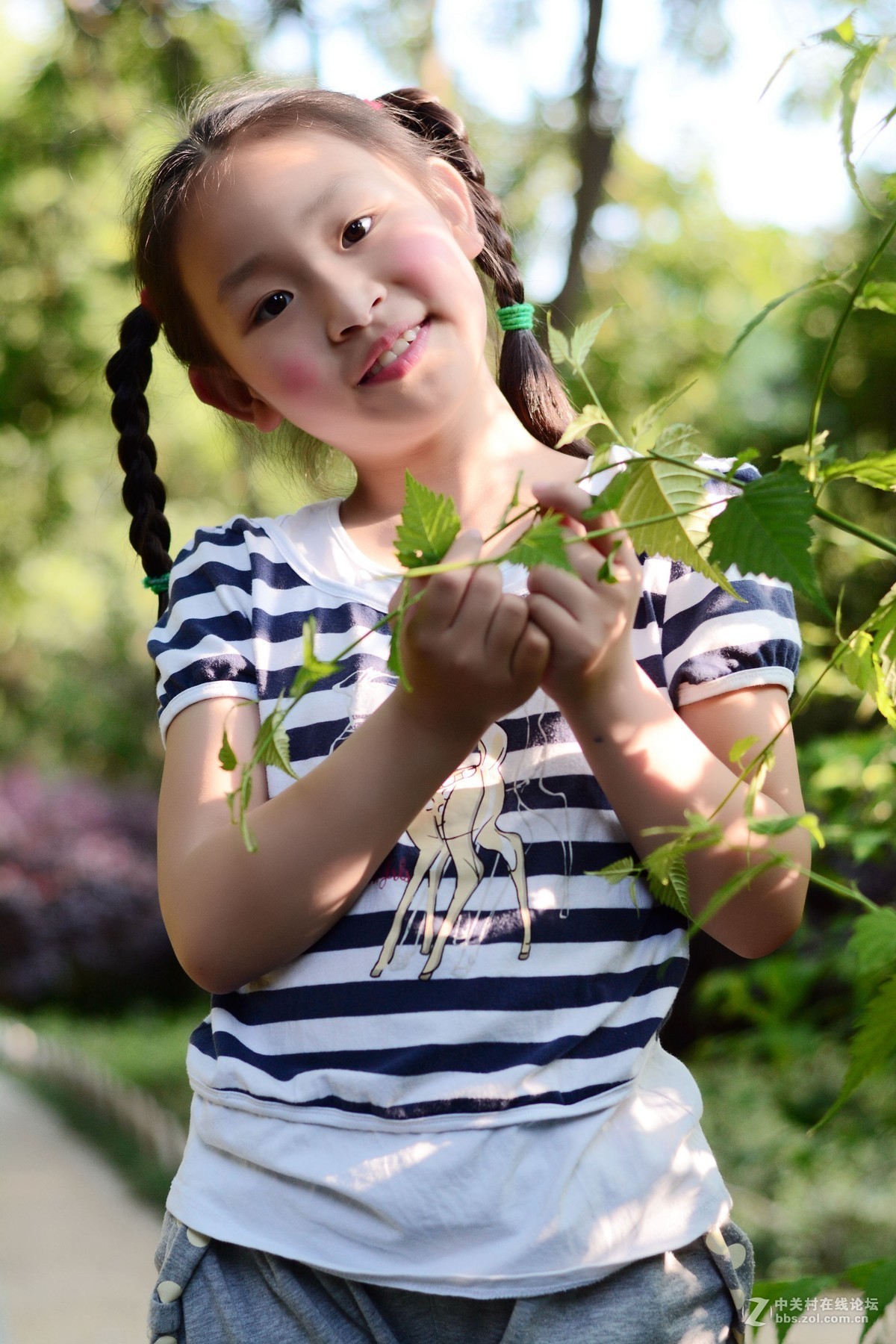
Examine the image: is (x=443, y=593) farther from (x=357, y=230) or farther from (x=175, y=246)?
(x=175, y=246)

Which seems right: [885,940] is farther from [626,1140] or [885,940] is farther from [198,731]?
[198,731]

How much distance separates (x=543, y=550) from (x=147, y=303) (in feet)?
3.33

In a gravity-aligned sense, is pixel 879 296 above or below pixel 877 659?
above

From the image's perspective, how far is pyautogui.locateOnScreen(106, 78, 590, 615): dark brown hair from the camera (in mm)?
1414

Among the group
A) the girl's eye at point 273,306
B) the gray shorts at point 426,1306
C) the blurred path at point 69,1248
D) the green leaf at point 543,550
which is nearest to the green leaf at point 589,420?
the green leaf at point 543,550

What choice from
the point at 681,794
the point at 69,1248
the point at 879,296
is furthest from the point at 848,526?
the point at 69,1248

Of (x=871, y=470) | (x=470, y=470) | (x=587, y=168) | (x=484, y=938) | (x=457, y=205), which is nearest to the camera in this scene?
(x=871, y=470)

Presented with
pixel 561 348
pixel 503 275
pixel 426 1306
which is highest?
pixel 561 348

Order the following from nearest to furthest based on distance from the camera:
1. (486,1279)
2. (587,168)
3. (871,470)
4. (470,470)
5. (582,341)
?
1. (871,470)
2. (582,341)
3. (486,1279)
4. (470,470)
5. (587,168)

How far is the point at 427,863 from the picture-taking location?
1.18 metres

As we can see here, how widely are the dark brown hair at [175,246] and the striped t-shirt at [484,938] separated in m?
0.36

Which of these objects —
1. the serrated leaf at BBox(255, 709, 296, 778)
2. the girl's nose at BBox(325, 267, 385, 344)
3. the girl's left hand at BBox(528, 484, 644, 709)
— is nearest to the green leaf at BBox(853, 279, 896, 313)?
the girl's left hand at BBox(528, 484, 644, 709)

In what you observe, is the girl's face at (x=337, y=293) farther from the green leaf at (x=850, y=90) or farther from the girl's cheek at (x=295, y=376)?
the green leaf at (x=850, y=90)

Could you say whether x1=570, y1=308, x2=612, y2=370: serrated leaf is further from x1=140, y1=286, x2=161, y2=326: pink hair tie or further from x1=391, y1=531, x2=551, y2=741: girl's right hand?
x1=140, y1=286, x2=161, y2=326: pink hair tie
